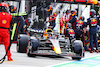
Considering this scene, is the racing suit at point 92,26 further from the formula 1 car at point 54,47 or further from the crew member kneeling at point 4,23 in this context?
the crew member kneeling at point 4,23

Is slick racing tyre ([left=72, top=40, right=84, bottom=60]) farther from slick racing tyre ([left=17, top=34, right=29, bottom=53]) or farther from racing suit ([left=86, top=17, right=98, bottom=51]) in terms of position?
racing suit ([left=86, top=17, right=98, bottom=51])

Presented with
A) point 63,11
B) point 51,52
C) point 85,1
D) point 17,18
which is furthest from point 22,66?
point 63,11

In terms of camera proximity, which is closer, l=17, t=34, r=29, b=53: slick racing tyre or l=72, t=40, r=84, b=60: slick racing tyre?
l=72, t=40, r=84, b=60: slick racing tyre

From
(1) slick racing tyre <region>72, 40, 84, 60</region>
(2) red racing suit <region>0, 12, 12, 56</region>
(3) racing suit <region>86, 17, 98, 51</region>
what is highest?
(2) red racing suit <region>0, 12, 12, 56</region>

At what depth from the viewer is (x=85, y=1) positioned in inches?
733

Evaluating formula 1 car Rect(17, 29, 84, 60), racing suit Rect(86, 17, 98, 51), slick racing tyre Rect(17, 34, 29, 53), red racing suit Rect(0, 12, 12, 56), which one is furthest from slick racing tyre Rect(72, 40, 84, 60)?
racing suit Rect(86, 17, 98, 51)

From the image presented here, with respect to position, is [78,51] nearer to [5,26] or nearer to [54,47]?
[54,47]

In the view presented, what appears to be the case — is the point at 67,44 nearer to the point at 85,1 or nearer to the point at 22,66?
the point at 22,66

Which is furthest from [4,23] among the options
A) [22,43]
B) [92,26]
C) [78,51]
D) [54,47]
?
[92,26]

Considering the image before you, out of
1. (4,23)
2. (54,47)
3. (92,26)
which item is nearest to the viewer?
(4,23)

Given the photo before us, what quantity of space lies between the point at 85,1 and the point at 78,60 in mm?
9024

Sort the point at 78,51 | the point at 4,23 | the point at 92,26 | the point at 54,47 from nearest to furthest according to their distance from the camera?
the point at 4,23, the point at 54,47, the point at 78,51, the point at 92,26

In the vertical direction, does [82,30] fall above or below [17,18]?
below

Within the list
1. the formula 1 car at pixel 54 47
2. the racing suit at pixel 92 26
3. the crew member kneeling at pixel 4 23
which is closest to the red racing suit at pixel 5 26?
the crew member kneeling at pixel 4 23
